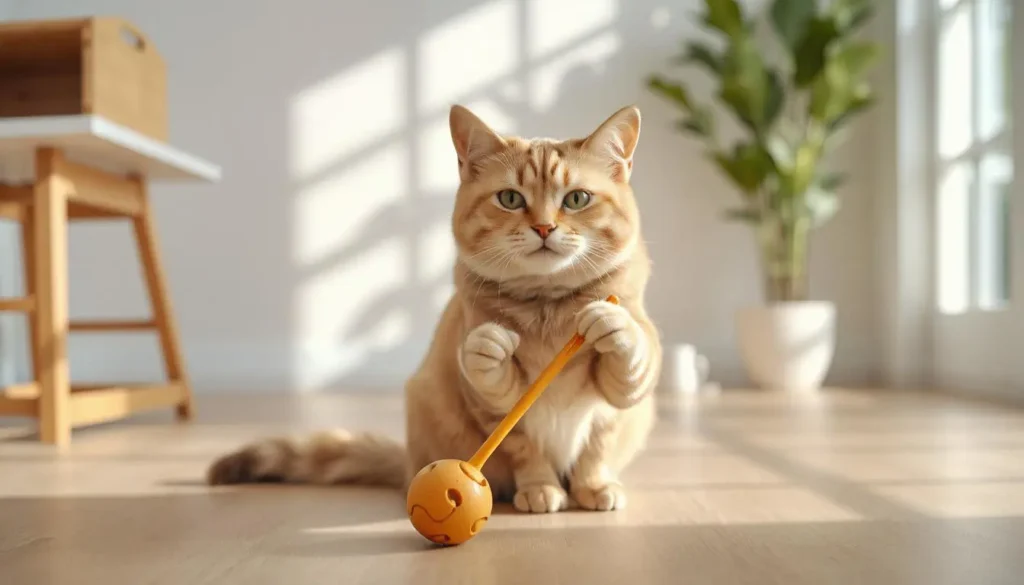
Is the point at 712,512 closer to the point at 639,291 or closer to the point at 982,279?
the point at 639,291

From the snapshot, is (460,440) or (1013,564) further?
(460,440)

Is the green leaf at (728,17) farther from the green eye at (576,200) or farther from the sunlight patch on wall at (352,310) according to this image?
the green eye at (576,200)

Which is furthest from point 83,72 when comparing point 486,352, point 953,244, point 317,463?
point 953,244

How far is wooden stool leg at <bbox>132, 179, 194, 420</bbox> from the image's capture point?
2.64 metres

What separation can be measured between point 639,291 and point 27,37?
192cm

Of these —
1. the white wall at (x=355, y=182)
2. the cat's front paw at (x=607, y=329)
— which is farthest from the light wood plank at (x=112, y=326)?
the cat's front paw at (x=607, y=329)

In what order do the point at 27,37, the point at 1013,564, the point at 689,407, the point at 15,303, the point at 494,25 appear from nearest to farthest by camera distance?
the point at 1013,564
the point at 15,303
the point at 27,37
the point at 689,407
the point at 494,25

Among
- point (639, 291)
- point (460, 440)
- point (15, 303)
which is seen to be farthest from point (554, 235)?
point (15, 303)

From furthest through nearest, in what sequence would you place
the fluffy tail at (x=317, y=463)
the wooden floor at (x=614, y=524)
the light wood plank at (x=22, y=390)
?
the light wood plank at (x=22, y=390), the fluffy tail at (x=317, y=463), the wooden floor at (x=614, y=524)

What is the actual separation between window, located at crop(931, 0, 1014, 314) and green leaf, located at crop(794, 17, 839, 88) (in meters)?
0.48

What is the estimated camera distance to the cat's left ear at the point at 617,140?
1.25 meters

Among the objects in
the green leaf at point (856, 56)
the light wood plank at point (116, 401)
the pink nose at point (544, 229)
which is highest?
the green leaf at point (856, 56)

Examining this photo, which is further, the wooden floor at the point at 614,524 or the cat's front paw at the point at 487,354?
the cat's front paw at the point at 487,354

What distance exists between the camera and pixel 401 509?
4.33 ft
